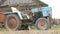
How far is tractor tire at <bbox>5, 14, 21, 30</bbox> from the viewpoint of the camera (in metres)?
17.1

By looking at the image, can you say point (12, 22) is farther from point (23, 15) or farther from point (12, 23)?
point (23, 15)

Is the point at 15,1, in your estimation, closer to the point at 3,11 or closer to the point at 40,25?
the point at 3,11

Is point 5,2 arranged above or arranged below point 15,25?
above

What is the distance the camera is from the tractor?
17172mm

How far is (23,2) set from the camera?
17.8 meters

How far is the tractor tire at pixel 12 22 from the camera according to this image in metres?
17.1

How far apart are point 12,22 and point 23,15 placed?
0.74m

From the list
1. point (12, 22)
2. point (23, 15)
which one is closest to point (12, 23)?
point (12, 22)

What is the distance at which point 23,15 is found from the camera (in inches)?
675

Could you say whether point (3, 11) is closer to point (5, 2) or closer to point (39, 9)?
point (5, 2)

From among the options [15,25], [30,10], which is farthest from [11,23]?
[30,10]

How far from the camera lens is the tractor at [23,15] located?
56.3ft

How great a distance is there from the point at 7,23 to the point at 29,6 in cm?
161

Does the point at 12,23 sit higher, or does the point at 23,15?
the point at 23,15
